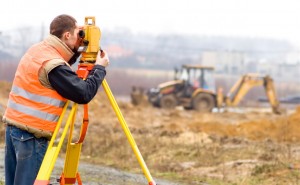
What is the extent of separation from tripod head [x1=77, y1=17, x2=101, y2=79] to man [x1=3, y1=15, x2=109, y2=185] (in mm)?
44

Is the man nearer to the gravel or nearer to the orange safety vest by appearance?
the orange safety vest

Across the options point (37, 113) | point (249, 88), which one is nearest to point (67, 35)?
point (37, 113)

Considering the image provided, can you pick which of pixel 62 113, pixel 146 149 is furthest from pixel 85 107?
pixel 146 149

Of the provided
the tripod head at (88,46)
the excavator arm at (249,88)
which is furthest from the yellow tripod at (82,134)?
the excavator arm at (249,88)

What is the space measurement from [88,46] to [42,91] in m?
0.48

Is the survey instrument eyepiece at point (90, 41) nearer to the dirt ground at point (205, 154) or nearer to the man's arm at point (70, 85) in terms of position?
the man's arm at point (70, 85)

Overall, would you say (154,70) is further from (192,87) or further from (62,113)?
(62,113)

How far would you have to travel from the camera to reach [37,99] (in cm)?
517

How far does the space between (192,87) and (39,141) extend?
33.9 meters

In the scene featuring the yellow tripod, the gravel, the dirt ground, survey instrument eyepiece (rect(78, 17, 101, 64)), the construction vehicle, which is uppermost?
survey instrument eyepiece (rect(78, 17, 101, 64))

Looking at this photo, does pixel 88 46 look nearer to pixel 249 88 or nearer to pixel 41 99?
pixel 41 99

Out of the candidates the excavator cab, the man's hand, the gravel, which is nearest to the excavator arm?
the excavator cab

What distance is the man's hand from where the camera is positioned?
5.30m

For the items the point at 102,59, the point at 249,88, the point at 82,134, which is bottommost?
the point at 249,88
